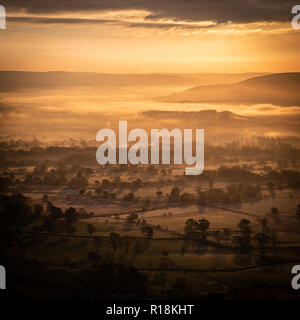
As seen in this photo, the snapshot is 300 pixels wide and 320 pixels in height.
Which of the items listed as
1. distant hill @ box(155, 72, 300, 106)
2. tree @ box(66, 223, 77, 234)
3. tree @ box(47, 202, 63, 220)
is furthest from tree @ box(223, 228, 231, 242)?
distant hill @ box(155, 72, 300, 106)

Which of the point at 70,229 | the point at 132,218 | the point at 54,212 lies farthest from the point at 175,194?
the point at 70,229

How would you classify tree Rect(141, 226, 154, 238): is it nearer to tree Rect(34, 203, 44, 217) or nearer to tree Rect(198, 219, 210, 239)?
tree Rect(198, 219, 210, 239)

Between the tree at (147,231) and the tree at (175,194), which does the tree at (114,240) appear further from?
the tree at (175,194)

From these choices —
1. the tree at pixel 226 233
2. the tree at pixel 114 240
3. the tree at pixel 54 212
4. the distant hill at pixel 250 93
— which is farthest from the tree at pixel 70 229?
the distant hill at pixel 250 93

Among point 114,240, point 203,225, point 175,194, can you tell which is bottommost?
point 114,240

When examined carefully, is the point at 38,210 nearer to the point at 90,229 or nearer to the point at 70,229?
the point at 70,229

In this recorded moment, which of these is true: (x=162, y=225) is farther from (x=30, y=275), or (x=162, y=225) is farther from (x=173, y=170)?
(x=173, y=170)
